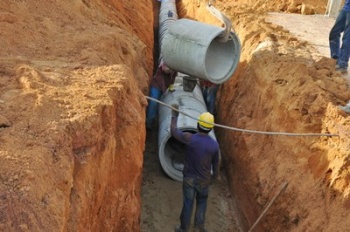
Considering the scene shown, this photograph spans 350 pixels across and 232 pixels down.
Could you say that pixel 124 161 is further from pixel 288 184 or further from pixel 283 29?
pixel 283 29

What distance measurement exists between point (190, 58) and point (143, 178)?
2344mm

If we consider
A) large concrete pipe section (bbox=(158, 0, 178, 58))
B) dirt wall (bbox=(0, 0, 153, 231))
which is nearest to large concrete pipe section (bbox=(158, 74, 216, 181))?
dirt wall (bbox=(0, 0, 153, 231))

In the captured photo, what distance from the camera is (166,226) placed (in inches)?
286

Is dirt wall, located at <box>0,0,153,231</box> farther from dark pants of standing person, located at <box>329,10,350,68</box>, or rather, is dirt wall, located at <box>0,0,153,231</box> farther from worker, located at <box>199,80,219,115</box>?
dark pants of standing person, located at <box>329,10,350,68</box>

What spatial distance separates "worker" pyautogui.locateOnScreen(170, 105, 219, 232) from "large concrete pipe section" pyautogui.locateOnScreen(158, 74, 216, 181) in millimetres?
1257

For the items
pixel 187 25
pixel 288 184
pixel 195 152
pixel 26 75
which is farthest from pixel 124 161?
pixel 187 25

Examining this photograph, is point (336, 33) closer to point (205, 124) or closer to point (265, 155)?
point (265, 155)

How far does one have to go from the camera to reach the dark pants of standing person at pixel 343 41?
7.95 meters

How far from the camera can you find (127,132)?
5.86 meters

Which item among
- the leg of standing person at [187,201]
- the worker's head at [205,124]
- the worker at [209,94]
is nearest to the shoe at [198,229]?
the leg of standing person at [187,201]

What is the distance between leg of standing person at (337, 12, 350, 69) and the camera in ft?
26.0

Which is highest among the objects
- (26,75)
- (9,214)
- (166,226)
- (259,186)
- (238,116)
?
(26,75)

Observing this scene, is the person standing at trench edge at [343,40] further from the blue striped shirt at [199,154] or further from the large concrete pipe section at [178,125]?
the blue striped shirt at [199,154]

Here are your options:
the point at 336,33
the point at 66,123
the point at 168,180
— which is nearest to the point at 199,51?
the point at 168,180
